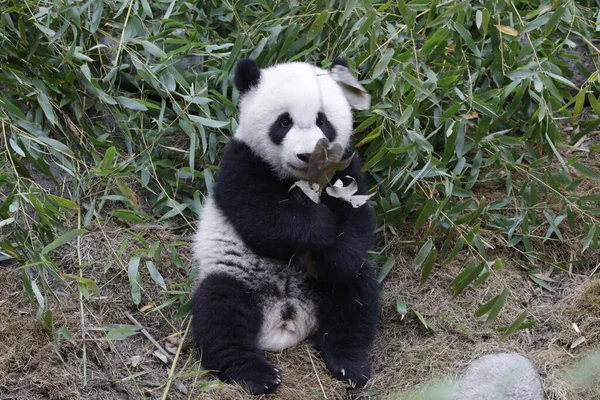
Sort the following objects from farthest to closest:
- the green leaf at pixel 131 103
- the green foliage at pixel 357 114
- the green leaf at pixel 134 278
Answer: the green leaf at pixel 131 103
the green foliage at pixel 357 114
the green leaf at pixel 134 278

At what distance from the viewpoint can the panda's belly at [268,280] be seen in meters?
3.96

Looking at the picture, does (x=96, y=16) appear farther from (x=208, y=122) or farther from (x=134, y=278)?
(x=134, y=278)

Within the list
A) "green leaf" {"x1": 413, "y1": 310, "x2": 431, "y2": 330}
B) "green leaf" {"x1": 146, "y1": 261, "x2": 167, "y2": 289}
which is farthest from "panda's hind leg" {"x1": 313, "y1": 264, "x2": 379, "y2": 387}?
"green leaf" {"x1": 146, "y1": 261, "x2": 167, "y2": 289}

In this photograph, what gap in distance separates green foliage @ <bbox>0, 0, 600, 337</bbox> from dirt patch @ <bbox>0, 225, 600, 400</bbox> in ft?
0.46

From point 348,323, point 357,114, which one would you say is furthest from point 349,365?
point 357,114

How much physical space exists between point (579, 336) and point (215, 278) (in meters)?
1.99

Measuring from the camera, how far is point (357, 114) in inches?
181

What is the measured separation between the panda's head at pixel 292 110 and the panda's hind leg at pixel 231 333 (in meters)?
Answer: 0.69

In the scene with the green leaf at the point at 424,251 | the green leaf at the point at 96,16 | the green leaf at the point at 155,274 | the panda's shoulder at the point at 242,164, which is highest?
the green leaf at the point at 96,16

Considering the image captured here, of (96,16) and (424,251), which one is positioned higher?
(96,16)

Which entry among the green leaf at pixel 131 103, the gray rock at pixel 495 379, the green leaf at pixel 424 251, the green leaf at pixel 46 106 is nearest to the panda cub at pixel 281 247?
the green leaf at pixel 424 251

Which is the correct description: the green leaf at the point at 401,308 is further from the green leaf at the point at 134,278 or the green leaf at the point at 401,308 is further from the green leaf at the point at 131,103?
the green leaf at the point at 131,103

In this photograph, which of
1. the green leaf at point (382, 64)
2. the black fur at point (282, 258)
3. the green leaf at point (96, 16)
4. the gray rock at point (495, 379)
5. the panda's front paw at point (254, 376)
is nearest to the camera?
the gray rock at point (495, 379)

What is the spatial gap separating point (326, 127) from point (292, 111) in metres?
0.20
